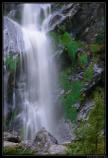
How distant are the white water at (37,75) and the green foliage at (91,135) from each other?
58 cm

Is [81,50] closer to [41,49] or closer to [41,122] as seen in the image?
[41,49]

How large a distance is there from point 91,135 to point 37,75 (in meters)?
1.64

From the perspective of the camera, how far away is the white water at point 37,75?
1198 cm

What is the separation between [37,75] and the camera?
12117mm

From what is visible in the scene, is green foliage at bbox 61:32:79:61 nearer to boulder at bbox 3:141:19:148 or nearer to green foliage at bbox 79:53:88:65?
green foliage at bbox 79:53:88:65

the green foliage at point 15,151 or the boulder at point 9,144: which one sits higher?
the boulder at point 9,144

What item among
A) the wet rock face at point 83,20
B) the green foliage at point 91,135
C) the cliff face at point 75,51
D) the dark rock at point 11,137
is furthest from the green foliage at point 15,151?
the wet rock face at point 83,20

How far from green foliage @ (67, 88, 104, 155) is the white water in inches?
23.0

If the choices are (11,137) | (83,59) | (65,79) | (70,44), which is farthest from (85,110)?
(11,137)

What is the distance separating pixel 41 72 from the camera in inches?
477

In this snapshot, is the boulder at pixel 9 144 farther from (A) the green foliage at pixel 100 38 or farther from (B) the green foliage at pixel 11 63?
(A) the green foliage at pixel 100 38

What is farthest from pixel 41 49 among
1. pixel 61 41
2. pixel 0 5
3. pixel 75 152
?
pixel 75 152

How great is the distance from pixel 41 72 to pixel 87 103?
3.69 feet

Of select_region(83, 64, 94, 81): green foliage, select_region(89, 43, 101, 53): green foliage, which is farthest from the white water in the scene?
select_region(89, 43, 101, 53): green foliage
